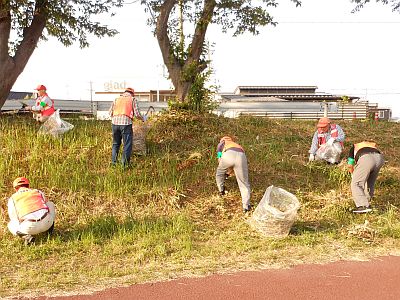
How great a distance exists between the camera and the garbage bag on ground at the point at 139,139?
8.80 metres

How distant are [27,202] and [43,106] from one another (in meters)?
4.54

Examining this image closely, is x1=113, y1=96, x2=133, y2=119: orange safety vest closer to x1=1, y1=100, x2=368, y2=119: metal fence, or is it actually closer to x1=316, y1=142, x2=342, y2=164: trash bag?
x1=316, y1=142, x2=342, y2=164: trash bag

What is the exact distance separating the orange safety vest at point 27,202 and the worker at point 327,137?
570cm

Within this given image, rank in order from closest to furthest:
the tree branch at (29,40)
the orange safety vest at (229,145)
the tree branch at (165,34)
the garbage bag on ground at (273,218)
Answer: the garbage bag on ground at (273,218)
the orange safety vest at (229,145)
the tree branch at (29,40)
the tree branch at (165,34)

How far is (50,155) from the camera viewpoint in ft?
28.2

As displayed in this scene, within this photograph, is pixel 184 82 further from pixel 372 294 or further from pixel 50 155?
pixel 372 294

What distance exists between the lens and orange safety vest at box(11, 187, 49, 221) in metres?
5.58

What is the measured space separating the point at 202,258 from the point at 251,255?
0.64 m

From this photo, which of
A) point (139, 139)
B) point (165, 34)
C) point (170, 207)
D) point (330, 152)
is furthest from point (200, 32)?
point (170, 207)

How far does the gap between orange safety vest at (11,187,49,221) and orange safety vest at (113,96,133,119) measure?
267 cm

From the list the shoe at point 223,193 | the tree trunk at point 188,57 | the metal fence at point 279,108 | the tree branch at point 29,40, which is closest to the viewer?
the shoe at point 223,193

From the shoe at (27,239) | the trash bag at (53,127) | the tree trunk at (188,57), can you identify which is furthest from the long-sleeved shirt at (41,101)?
the shoe at (27,239)

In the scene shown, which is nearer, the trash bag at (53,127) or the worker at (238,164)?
the worker at (238,164)

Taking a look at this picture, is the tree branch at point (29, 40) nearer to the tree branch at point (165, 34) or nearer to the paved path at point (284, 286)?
the tree branch at point (165, 34)
